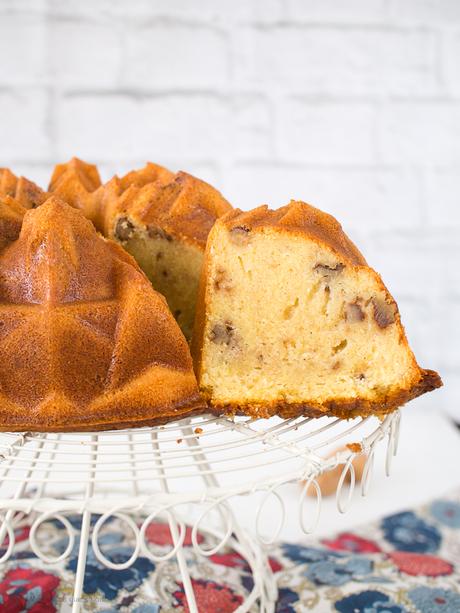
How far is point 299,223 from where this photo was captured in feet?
3.91

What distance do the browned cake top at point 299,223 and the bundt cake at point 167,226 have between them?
0.17 meters

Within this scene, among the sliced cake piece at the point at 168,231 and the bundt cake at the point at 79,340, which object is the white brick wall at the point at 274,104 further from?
the bundt cake at the point at 79,340

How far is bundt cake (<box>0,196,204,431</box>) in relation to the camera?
106 cm

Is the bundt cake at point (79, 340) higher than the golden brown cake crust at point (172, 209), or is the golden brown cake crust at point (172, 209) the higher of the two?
the golden brown cake crust at point (172, 209)

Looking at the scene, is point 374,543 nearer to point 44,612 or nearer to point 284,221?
point 44,612

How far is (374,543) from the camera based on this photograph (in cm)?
181

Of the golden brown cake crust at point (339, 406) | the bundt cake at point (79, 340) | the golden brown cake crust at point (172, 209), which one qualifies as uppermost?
the golden brown cake crust at point (172, 209)

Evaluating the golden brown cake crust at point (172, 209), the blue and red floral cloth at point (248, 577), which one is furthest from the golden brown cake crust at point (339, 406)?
the blue and red floral cloth at point (248, 577)

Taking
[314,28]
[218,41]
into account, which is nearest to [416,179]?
[314,28]

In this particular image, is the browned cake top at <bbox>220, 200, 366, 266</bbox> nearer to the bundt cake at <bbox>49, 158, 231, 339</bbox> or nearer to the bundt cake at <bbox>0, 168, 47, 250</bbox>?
the bundt cake at <bbox>49, 158, 231, 339</bbox>

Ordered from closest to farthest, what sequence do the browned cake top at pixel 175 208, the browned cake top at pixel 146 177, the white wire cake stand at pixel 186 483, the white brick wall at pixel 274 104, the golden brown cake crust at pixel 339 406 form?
the white wire cake stand at pixel 186 483 < the golden brown cake crust at pixel 339 406 < the browned cake top at pixel 175 208 < the browned cake top at pixel 146 177 < the white brick wall at pixel 274 104

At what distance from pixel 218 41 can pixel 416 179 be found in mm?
756

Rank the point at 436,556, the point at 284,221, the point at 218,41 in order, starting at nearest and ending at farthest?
the point at 284,221
the point at 436,556
the point at 218,41

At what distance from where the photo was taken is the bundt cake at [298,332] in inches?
45.5
